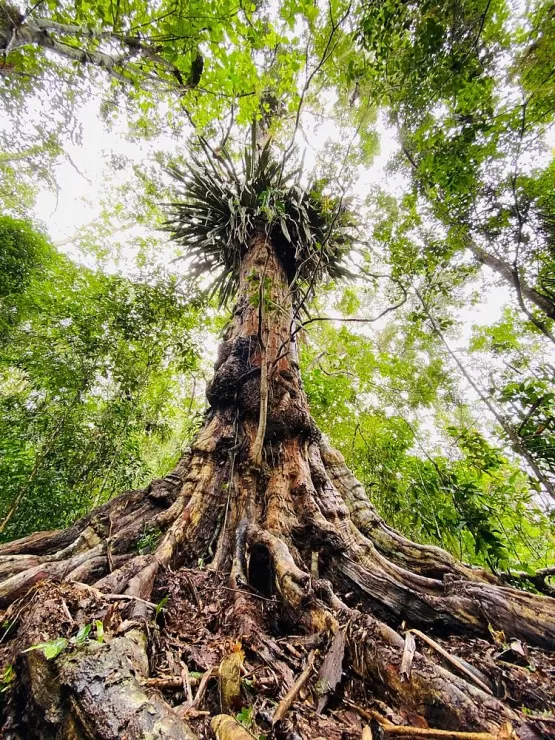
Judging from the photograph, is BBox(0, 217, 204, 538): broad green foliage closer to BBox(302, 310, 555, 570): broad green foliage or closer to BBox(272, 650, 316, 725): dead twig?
BBox(302, 310, 555, 570): broad green foliage

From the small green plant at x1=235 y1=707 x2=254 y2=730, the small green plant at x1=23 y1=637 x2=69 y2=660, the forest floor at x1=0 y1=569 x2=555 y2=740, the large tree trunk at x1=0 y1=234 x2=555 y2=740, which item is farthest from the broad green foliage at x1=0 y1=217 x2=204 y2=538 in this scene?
the small green plant at x1=235 y1=707 x2=254 y2=730

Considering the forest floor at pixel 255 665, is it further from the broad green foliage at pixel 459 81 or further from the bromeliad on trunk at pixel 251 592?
the broad green foliage at pixel 459 81

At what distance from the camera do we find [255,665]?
3.85 feet

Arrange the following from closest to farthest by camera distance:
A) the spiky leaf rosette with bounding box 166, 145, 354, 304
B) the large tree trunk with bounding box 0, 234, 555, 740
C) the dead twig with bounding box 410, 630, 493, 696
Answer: the large tree trunk with bounding box 0, 234, 555, 740
the dead twig with bounding box 410, 630, 493, 696
the spiky leaf rosette with bounding box 166, 145, 354, 304

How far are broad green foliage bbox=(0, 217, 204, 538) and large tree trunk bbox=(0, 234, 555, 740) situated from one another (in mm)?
1477

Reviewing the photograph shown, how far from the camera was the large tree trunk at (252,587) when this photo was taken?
872 mm

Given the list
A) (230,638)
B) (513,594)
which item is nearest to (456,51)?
(513,594)

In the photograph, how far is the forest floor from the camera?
0.92m

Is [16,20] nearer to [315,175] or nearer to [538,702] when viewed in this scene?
[315,175]

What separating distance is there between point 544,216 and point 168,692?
19.4 feet

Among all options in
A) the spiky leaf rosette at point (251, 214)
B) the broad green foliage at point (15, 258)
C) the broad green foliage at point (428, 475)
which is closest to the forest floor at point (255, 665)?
the broad green foliage at point (428, 475)

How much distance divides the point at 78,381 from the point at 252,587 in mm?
3271

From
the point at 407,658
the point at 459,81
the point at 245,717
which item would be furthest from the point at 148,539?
the point at 459,81

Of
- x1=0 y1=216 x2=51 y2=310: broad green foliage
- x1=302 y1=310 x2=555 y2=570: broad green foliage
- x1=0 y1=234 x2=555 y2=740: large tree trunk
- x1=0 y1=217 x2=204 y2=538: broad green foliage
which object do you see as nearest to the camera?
x1=0 y1=234 x2=555 y2=740: large tree trunk
